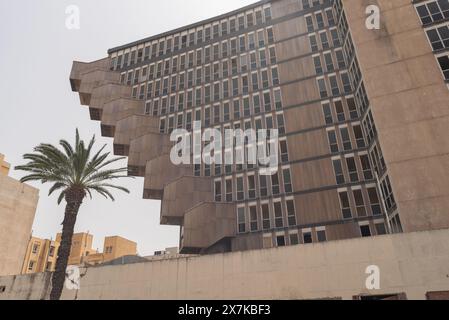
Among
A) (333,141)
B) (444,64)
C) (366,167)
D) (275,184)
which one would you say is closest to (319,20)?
(333,141)

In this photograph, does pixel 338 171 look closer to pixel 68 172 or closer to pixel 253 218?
pixel 253 218

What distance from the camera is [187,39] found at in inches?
2227

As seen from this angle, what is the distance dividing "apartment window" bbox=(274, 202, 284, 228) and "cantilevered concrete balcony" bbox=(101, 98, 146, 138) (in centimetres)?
2510

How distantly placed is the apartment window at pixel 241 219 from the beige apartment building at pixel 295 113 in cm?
24

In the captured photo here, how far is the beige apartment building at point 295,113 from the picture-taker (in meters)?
30.2

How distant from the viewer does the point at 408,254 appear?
19.5 metres

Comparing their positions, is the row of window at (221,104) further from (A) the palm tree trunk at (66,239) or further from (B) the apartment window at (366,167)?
(A) the palm tree trunk at (66,239)

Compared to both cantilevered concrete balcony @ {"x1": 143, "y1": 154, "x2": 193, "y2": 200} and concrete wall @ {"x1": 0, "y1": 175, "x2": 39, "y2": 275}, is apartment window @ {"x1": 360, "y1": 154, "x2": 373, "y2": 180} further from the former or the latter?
concrete wall @ {"x1": 0, "y1": 175, "x2": 39, "y2": 275}

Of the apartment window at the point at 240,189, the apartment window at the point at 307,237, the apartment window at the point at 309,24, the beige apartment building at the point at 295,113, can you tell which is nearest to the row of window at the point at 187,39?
the beige apartment building at the point at 295,113

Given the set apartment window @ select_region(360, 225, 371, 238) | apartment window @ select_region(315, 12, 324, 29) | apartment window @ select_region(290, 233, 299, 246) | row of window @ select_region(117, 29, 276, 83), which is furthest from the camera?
row of window @ select_region(117, 29, 276, 83)

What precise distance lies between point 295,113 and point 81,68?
36.9 metres

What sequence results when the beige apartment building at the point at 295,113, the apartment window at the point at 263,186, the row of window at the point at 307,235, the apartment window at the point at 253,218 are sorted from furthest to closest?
1. the apartment window at the point at 263,186
2. the apartment window at the point at 253,218
3. the row of window at the point at 307,235
4. the beige apartment building at the point at 295,113

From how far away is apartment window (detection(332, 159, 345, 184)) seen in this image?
125 feet

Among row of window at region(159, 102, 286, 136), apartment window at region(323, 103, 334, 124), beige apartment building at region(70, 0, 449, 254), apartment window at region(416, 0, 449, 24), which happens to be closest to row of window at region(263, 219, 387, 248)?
beige apartment building at region(70, 0, 449, 254)
